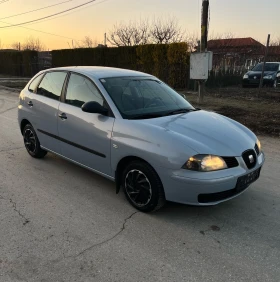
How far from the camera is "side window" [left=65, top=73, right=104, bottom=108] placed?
13.4 ft

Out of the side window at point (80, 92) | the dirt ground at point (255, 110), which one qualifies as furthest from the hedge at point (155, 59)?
the side window at point (80, 92)

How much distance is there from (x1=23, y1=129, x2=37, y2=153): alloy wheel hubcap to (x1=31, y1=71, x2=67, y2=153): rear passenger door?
0.86 ft

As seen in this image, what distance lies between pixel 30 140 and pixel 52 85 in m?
1.14

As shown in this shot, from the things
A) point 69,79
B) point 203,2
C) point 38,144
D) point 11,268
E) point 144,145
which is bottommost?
point 11,268

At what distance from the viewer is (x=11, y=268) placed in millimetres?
2625

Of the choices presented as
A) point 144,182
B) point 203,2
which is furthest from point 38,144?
point 203,2

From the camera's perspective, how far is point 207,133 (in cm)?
345

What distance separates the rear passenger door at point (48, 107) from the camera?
15.2 ft

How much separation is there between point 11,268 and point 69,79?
272 centimetres

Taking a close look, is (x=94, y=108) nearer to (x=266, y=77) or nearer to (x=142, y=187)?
(x=142, y=187)

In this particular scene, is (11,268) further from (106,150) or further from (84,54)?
(84,54)

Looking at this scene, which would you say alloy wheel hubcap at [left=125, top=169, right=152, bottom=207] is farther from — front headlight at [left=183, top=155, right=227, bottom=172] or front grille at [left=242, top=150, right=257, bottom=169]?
front grille at [left=242, top=150, right=257, bottom=169]

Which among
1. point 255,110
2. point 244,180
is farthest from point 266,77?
point 244,180

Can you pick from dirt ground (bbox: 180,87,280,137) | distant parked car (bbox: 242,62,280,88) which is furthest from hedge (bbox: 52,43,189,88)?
dirt ground (bbox: 180,87,280,137)
